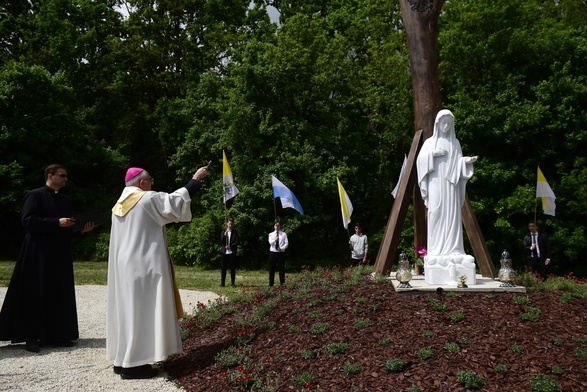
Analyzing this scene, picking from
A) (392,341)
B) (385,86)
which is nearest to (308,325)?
(392,341)

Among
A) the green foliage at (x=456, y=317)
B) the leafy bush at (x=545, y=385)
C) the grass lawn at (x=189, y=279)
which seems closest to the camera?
the leafy bush at (x=545, y=385)

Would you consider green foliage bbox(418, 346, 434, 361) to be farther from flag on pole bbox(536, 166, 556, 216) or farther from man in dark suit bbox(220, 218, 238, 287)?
flag on pole bbox(536, 166, 556, 216)

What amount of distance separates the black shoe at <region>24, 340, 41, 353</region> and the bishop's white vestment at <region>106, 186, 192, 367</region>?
1.77 m

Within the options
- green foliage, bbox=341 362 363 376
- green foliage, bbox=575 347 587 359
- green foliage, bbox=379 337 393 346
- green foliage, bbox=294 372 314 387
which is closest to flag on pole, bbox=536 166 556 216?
green foliage, bbox=575 347 587 359

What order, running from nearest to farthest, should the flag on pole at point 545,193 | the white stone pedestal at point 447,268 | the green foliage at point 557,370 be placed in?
the green foliage at point 557,370
the white stone pedestal at point 447,268
the flag on pole at point 545,193

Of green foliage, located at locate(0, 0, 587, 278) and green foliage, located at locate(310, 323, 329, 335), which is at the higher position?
green foliage, located at locate(0, 0, 587, 278)

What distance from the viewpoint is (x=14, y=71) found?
80.9 ft

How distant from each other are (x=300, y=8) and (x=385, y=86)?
23.6 ft

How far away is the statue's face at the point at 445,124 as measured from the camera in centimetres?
870

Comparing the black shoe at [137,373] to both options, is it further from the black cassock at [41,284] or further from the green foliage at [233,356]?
the black cassock at [41,284]

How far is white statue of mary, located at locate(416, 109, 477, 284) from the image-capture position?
8562 mm

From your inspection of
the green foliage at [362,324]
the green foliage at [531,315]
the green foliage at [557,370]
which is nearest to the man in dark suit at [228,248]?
the green foliage at [362,324]

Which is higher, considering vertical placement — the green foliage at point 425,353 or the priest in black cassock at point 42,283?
the priest in black cassock at point 42,283

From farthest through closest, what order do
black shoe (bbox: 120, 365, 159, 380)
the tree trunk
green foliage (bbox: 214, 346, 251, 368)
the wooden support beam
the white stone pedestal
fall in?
the tree trunk, the wooden support beam, the white stone pedestal, green foliage (bbox: 214, 346, 251, 368), black shoe (bbox: 120, 365, 159, 380)
